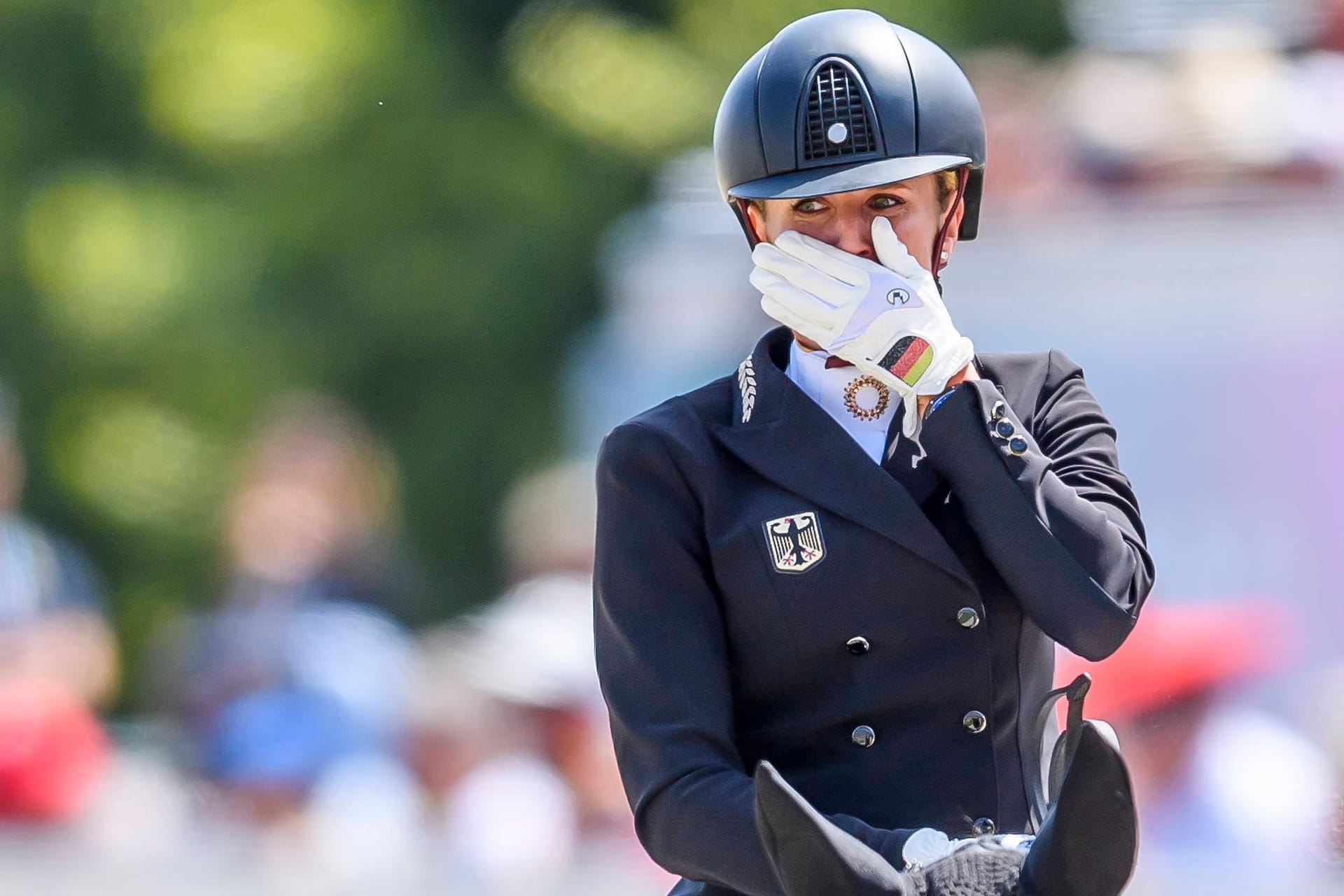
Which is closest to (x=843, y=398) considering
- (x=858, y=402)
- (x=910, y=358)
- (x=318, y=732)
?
(x=858, y=402)

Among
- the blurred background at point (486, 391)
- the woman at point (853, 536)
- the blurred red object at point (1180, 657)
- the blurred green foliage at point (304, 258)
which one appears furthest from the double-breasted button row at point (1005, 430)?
the blurred green foliage at point (304, 258)

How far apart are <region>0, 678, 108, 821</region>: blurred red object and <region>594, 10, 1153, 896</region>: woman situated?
4523 millimetres

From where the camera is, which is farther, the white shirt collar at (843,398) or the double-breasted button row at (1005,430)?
the white shirt collar at (843,398)

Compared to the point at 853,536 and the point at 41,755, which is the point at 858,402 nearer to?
the point at 853,536

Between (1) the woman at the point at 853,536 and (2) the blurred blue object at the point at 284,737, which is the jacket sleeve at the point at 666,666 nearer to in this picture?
(1) the woman at the point at 853,536

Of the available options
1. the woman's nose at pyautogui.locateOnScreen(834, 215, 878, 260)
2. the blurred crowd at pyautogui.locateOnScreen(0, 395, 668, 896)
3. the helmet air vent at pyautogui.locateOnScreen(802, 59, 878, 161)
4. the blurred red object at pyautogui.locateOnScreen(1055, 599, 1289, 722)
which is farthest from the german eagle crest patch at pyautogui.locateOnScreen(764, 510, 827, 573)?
the blurred crowd at pyautogui.locateOnScreen(0, 395, 668, 896)

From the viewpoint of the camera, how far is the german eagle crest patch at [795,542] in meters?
2.38

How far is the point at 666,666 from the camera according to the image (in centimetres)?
236

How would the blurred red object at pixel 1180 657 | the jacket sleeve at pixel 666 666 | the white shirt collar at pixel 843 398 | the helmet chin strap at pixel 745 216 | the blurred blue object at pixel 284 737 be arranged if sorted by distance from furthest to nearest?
the blurred blue object at pixel 284 737 < the blurred red object at pixel 1180 657 < the helmet chin strap at pixel 745 216 < the white shirt collar at pixel 843 398 < the jacket sleeve at pixel 666 666

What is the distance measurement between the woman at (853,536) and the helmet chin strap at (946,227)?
1.9 inches

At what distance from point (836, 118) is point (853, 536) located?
0.46m

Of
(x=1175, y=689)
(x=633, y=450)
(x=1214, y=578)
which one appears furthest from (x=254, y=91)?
(x=633, y=450)

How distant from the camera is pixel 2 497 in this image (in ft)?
23.3

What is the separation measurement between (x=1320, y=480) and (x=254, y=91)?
19.7 ft
